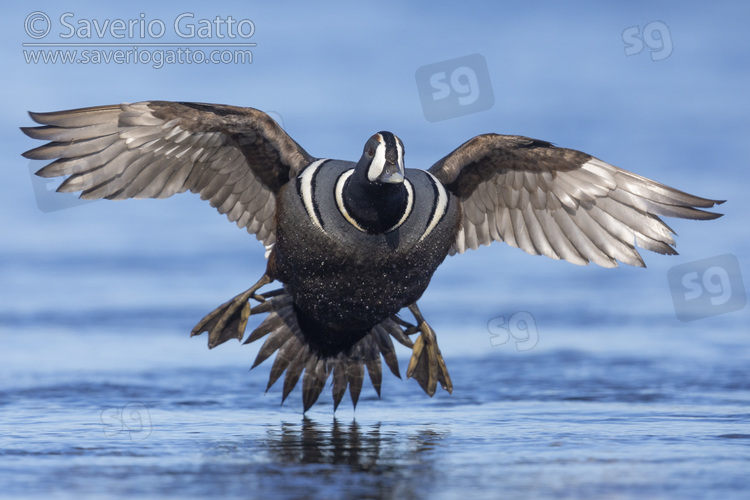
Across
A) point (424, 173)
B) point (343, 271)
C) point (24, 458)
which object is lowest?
point (24, 458)

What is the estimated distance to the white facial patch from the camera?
7941mm

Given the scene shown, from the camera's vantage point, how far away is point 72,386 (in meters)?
10.6

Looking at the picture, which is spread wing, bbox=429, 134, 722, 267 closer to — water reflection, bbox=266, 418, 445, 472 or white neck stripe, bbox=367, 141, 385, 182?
white neck stripe, bbox=367, 141, 385, 182

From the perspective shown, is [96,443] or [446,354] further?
[446,354]

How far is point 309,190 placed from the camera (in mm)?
8578

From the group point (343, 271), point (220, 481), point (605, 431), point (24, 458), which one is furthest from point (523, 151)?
point (24, 458)

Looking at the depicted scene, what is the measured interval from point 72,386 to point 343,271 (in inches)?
145

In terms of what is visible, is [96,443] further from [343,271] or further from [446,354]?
[446,354]

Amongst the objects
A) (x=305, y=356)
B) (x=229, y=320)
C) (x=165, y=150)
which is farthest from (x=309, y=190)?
(x=305, y=356)

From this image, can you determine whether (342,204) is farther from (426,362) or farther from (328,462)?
(328,462)

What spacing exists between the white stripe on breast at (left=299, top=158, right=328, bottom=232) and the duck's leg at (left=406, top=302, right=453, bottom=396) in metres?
1.50

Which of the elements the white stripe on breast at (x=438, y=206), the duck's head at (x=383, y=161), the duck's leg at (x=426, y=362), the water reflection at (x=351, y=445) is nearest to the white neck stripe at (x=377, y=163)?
the duck's head at (x=383, y=161)

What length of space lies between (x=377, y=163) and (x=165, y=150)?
201 centimetres

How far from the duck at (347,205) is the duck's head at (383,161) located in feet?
0.05
